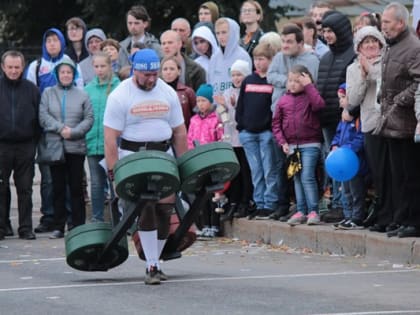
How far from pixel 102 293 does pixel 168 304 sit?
0.91 m

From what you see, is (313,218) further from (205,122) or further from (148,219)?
(148,219)

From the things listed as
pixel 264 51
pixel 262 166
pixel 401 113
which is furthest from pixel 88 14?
pixel 401 113

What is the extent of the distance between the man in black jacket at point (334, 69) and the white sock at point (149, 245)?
3401mm

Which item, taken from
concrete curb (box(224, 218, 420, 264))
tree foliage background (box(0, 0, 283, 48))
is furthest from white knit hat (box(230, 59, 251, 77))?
tree foliage background (box(0, 0, 283, 48))

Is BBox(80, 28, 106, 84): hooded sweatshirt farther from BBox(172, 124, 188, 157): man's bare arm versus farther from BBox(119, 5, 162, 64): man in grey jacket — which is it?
BBox(172, 124, 188, 157): man's bare arm

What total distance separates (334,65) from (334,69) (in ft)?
0.14

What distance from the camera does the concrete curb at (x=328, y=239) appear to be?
547 inches

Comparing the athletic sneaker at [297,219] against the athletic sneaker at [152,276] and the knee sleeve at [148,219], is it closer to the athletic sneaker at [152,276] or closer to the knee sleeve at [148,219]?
the knee sleeve at [148,219]

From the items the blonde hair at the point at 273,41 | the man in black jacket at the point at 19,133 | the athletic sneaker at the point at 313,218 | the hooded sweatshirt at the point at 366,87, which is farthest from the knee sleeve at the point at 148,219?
the man in black jacket at the point at 19,133

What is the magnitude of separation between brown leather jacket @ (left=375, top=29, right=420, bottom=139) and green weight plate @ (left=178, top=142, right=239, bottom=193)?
218 cm

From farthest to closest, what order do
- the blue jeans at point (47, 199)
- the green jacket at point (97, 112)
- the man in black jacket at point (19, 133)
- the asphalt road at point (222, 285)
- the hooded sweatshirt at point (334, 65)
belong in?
the blue jeans at point (47, 199) → the green jacket at point (97, 112) → the man in black jacket at point (19, 133) → the hooded sweatshirt at point (334, 65) → the asphalt road at point (222, 285)

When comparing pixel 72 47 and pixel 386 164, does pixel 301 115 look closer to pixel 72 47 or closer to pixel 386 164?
pixel 386 164

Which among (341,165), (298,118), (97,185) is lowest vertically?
(97,185)

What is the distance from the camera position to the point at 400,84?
14.0m
